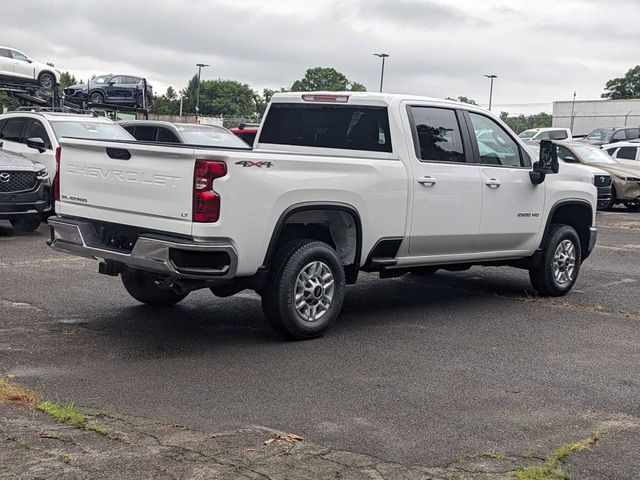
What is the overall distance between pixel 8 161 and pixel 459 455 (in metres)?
10.4

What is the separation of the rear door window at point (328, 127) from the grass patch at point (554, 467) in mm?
3650

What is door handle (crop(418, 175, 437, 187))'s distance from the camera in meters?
7.70

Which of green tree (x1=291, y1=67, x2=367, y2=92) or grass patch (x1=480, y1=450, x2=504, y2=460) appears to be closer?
grass patch (x1=480, y1=450, x2=504, y2=460)

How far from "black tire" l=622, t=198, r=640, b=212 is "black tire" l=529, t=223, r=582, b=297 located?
12739 mm

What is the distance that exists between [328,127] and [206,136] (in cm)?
853

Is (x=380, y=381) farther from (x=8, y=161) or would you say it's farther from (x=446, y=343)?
(x=8, y=161)

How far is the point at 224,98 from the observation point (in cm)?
13388

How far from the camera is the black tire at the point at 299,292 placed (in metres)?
6.73

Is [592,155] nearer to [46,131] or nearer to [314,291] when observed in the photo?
[46,131]

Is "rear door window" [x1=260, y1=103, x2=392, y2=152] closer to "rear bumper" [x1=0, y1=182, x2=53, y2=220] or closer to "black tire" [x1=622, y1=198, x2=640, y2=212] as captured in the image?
"rear bumper" [x1=0, y1=182, x2=53, y2=220]

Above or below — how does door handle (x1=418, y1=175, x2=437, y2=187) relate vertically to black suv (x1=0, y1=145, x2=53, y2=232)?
above

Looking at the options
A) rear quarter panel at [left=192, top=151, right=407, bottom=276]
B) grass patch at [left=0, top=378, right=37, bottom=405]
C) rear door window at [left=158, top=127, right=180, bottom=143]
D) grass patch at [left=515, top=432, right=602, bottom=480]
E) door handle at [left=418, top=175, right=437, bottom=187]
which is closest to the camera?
grass patch at [left=515, top=432, right=602, bottom=480]

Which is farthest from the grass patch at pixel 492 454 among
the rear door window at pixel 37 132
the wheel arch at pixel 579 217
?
the rear door window at pixel 37 132

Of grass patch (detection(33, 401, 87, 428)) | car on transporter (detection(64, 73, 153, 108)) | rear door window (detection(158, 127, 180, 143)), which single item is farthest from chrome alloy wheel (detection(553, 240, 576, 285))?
car on transporter (detection(64, 73, 153, 108))
